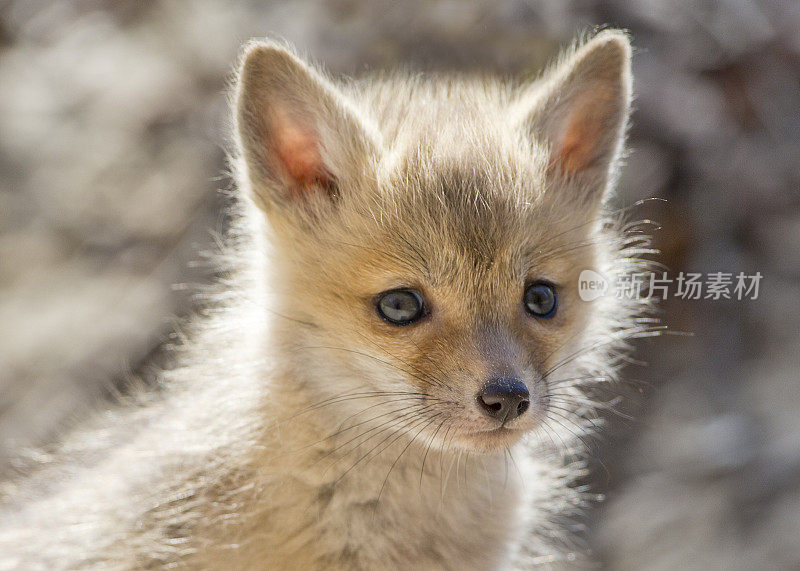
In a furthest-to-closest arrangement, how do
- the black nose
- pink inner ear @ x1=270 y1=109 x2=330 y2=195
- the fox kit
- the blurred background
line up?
the blurred background, pink inner ear @ x1=270 y1=109 x2=330 y2=195, the fox kit, the black nose

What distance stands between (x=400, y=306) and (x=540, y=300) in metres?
0.31

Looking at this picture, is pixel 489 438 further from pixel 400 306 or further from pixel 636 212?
pixel 636 212

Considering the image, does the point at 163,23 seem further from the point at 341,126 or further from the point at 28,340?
the point at 341,126

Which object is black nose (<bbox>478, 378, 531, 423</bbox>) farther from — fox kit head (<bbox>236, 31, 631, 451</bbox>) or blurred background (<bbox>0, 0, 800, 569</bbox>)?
blurred background (<bbox>0, 0, 800, 569</bbox>)

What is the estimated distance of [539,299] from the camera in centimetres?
191

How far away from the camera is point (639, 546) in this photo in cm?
276

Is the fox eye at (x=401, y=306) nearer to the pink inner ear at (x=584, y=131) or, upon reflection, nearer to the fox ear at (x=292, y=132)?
the fox ear at (x=292, y=132)

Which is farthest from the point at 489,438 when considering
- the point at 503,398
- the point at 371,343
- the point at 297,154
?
the point at 297,154

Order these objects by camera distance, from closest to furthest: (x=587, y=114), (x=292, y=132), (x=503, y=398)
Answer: (x=503, y=398), (x=292, y=132), (x=587, y=114)

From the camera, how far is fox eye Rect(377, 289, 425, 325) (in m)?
1.81

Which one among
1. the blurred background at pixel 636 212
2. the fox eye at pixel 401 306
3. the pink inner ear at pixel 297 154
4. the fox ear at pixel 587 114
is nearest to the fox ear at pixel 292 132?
the pink inner ear at pixel 297 154

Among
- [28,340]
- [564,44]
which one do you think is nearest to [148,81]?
[28,340]

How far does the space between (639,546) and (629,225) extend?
1033 mm

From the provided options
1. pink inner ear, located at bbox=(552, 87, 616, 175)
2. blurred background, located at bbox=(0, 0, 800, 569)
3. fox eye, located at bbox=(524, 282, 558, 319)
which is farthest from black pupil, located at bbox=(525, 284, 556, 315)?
blurred background, located at bbox=(0, 0, 800, 569)
